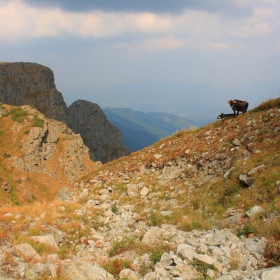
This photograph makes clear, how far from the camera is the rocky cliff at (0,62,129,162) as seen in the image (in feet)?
366

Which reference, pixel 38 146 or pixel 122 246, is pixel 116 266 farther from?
pixel 38 146

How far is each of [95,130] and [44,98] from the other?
40510 mm

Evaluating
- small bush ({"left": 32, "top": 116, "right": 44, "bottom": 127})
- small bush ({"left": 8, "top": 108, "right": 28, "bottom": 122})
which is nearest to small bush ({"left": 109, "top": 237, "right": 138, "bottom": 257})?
small bush ({"left": 32, "top": 116, "right": 44, "bottom": 127})

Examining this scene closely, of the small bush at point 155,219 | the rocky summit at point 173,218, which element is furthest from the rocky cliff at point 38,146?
the small bush at point 155,219

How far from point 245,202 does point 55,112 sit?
11354cm

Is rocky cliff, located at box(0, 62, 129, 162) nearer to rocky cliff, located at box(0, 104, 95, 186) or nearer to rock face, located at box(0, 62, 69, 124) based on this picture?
rock face, located at box(0, 62, 69, 124)

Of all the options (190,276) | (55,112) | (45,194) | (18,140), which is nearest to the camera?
(190,276)

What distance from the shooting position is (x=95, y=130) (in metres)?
147

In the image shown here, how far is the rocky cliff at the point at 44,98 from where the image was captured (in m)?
112

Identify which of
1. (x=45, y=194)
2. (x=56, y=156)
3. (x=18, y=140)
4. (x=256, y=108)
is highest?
(x=256, y=108)

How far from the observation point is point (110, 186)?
1886 cm

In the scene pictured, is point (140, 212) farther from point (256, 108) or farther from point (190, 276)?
point (256, 108)

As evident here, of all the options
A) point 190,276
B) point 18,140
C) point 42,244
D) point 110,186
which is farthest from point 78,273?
point 18,140

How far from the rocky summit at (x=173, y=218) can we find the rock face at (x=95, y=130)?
121179mm
